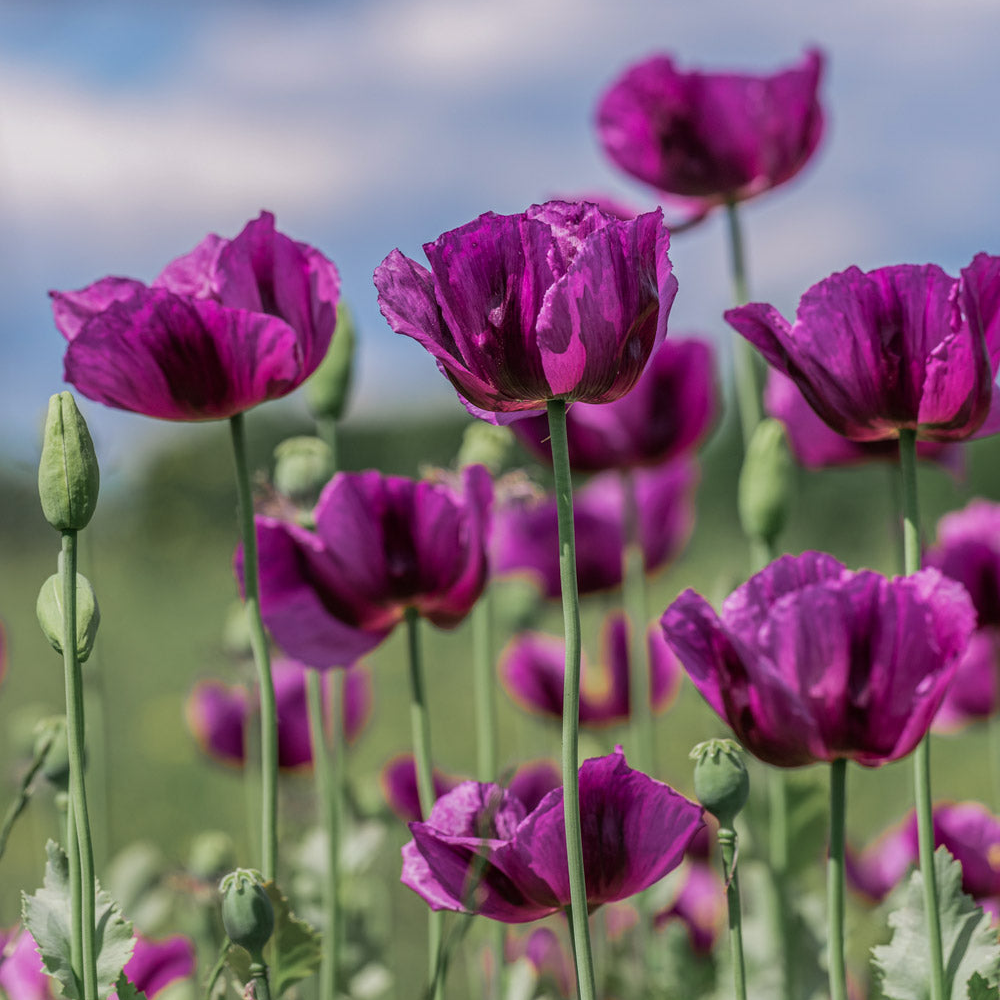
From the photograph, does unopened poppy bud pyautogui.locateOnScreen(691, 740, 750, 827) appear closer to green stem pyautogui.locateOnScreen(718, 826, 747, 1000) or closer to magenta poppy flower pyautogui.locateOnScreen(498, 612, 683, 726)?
green stem pyautogui.locateOnScreen(718, 826, 747, 1000)

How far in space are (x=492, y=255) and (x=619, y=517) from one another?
2.64 ft

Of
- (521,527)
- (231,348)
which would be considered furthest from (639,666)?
(231,348)

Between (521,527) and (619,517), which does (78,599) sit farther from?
(619,517)

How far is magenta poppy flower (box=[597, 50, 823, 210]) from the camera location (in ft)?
2.97

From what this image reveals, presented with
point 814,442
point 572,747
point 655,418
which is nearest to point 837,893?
point 572,747

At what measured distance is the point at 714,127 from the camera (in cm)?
93

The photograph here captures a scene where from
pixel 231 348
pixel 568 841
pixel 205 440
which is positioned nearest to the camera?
pixel 568 841

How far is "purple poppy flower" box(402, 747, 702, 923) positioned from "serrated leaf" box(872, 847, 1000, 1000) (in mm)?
124

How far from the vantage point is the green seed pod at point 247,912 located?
17.5 inches

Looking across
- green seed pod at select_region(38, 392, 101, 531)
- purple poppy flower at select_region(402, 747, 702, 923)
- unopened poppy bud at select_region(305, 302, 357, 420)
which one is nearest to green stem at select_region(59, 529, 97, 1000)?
green seed pod at select_region(38, 392, 101, 531)

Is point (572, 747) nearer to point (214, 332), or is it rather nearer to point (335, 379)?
point (214, 332)

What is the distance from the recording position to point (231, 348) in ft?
1.86

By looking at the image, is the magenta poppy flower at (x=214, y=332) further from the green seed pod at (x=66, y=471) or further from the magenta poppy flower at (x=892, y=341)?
the magenta poppy flower at (x=892, y=341)

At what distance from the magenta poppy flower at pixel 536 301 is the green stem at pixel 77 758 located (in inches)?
5.7
